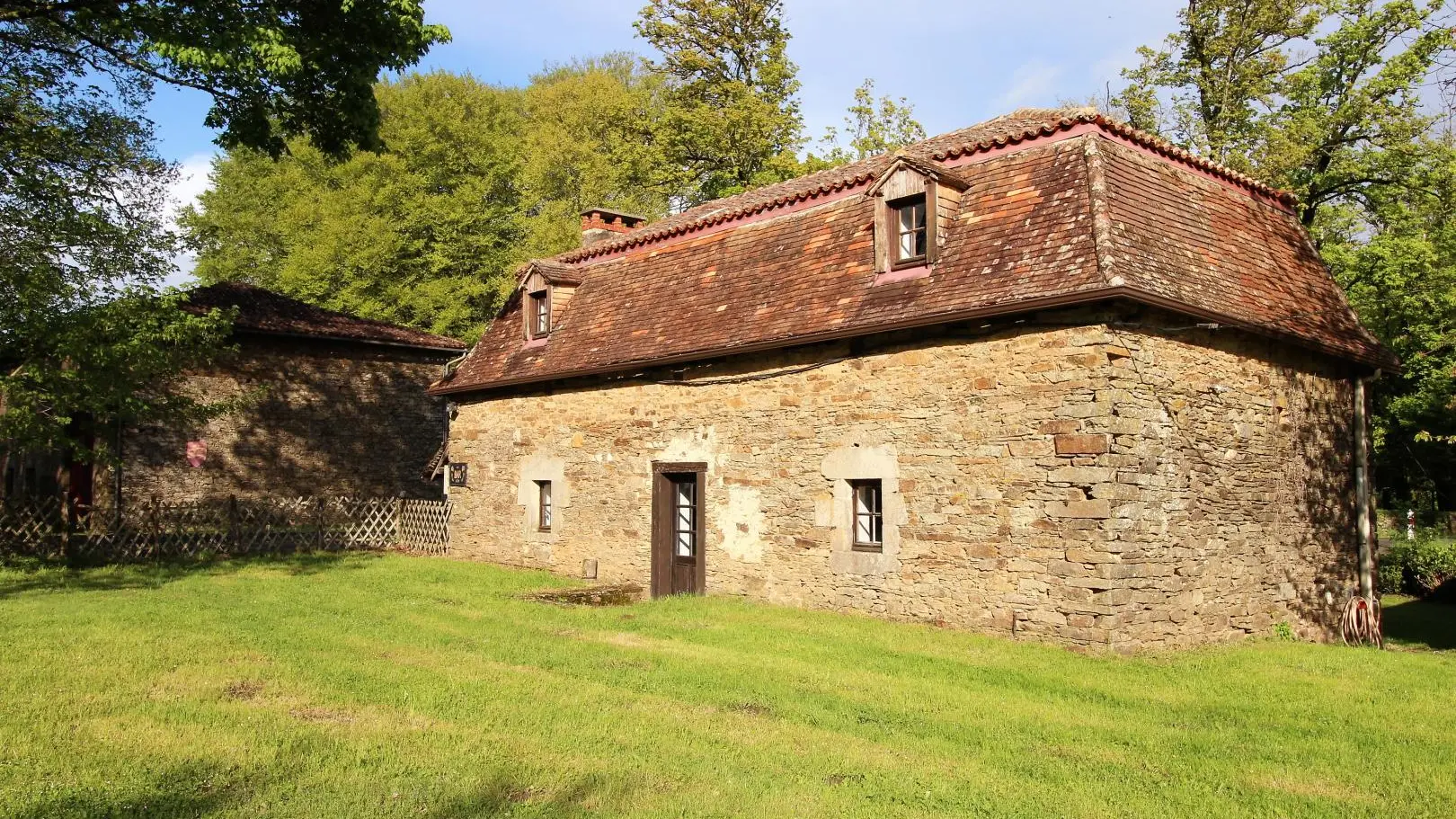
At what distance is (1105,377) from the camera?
10805mm

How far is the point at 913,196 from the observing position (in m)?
13.4

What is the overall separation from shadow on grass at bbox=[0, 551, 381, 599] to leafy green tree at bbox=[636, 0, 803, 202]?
610 inches

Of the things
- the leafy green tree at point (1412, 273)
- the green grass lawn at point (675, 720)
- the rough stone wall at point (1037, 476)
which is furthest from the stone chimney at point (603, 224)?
the leafy green tree at point (1412, 273)

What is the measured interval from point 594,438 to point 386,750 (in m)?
10.7

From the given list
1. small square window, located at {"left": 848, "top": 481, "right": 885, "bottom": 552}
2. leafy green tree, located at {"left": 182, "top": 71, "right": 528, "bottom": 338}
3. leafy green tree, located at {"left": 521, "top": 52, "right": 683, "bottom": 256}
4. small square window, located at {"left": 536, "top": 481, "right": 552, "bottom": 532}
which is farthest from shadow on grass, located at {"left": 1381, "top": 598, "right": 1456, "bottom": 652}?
leafy green tree, located at {"left": 182, "top": 71, "right": 528, "bottom": 338}

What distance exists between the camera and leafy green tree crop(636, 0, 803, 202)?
2923 cm

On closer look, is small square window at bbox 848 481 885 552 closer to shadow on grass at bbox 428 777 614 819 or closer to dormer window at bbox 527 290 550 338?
shadow on grass at bbox 428 777 614 819

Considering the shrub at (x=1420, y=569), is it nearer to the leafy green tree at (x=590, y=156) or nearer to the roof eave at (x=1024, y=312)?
the roof eave at (x=1024, y=312)

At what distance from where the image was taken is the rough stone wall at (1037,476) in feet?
35.6

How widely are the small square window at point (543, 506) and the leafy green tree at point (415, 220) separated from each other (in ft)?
47.1

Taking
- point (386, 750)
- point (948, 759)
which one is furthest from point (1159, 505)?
point (386, 750)

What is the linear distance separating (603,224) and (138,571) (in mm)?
11054

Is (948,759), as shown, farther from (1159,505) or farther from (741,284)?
(741,284)

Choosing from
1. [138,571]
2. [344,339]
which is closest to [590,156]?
[344,339]
